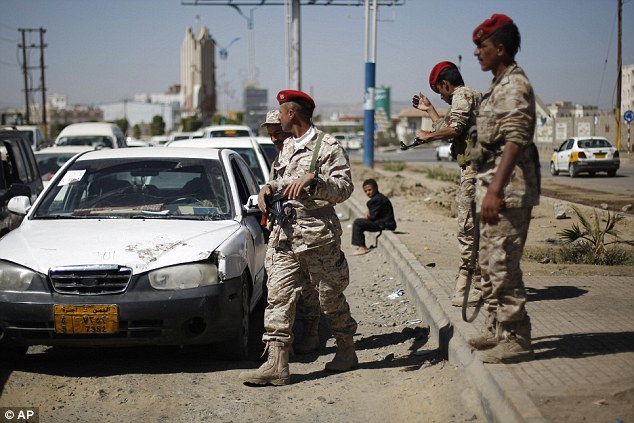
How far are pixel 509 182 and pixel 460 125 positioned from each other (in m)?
1.76

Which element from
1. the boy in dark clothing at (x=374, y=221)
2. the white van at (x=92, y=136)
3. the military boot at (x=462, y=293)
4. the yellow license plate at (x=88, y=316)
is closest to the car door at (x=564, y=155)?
the white van at (x=92, y=136)

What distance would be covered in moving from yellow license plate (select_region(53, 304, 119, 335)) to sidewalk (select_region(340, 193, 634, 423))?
7.39 feet

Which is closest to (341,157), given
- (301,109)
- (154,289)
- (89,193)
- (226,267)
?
(301,109)

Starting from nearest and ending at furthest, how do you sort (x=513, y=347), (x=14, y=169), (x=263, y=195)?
(x=513, y=347), (x=263, y=195), (x=14, y=169)

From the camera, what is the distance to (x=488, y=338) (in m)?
5.41

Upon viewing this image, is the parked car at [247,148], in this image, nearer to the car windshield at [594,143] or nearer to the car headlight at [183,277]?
the car headlight at [183,277]

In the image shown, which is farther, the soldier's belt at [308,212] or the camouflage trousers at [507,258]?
the soldier's belt at [308,212]

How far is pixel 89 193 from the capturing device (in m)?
7.03

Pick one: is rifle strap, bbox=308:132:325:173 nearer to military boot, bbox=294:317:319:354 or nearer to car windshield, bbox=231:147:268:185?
military boot, bbox=294:317:319:354

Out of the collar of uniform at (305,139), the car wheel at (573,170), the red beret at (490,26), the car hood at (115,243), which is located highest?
the red beret at (490,26)

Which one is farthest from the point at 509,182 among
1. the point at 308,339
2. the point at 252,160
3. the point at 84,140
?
the point at 84,140

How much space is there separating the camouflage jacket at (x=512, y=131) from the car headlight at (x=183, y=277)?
186 cm

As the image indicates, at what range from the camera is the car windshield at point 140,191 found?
6.79m

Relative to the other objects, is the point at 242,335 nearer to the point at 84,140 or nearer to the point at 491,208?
the point at 491,208
